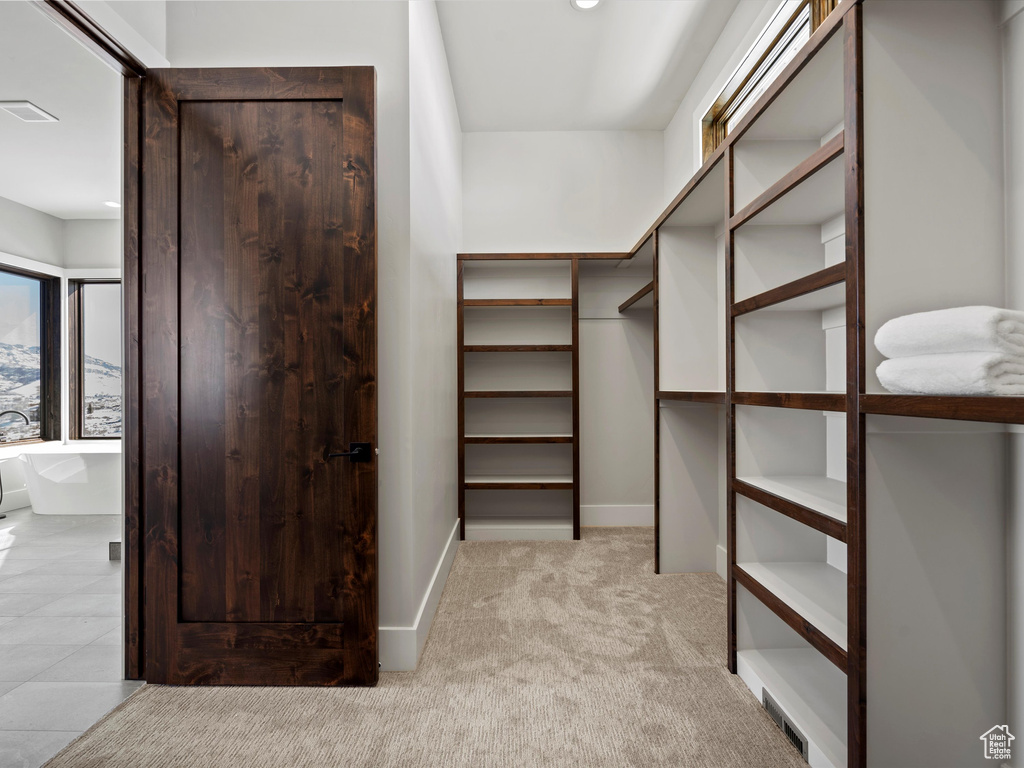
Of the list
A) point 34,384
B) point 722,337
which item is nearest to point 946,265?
point 722,337

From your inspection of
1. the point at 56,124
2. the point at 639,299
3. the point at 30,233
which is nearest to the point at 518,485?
the point at 639,299

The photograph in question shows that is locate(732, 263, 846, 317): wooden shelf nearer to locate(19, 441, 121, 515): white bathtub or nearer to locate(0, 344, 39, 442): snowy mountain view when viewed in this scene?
locate(0, 344, 39, 442): snowy mountain view

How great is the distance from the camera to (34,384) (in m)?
2.09

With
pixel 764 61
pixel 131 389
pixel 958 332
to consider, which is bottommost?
pixel 131 389

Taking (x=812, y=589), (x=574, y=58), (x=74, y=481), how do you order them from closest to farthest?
(x=812, y=589)
(x=574, y=58)
(x=74, y=481)

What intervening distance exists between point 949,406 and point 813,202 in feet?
3.40

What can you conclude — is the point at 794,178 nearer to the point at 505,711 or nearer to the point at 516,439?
the point at 505,711

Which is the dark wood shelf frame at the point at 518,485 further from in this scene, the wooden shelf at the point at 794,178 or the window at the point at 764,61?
the window at the point at 764,61

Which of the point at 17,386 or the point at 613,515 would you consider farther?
the point at 613,515

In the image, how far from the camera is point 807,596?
1.59 metres

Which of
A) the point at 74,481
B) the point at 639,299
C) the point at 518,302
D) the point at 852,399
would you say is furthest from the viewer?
the point at 518,302

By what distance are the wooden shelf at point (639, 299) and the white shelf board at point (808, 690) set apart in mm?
2034

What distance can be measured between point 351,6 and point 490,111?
5.97 ft

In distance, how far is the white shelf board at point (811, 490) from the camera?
1386 mm
